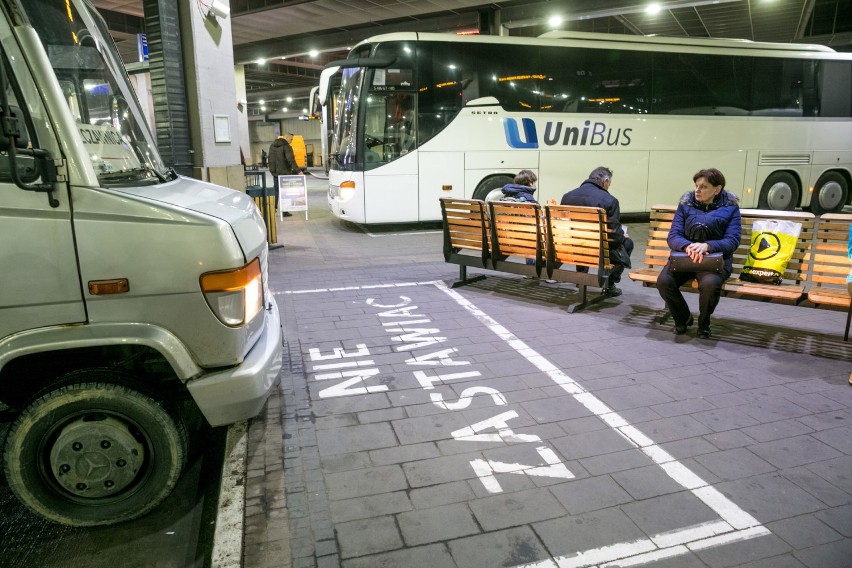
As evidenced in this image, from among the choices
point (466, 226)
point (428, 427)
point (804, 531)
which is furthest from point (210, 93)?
point (804, 531)

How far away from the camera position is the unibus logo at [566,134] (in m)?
12.4

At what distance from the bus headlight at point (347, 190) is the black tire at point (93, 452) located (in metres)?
9.41

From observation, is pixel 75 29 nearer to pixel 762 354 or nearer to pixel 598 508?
pixel 598 508

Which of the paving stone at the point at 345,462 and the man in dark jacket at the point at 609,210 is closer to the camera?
the paving stone at the point at 345,462

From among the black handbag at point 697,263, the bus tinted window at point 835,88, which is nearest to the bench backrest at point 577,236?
the black handbag at point 697,263

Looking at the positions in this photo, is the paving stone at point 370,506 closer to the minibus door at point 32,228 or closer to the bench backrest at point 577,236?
the minibus door at point 32,228

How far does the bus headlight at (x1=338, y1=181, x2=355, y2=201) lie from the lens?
12.0 meters

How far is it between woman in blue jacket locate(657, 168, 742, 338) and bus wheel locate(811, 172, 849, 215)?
11646 mm

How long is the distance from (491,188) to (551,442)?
9.39 m

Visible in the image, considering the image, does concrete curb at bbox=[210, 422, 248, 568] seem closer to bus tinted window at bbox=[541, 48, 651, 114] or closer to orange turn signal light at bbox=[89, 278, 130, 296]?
orange turn signal light at bbox=[89, 278, 130, 296]

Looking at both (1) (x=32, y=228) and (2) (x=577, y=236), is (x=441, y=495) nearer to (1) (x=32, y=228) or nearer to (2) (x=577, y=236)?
(1) (x=32, y=228)

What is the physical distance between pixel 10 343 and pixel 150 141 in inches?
68.1

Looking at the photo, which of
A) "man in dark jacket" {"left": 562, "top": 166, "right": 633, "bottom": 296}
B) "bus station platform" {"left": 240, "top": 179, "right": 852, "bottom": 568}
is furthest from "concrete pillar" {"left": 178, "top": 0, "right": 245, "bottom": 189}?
"man in dark jacket" {"left": 562, "top": 166, "right": 633, "bottom": 296}

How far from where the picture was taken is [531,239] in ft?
23.3
